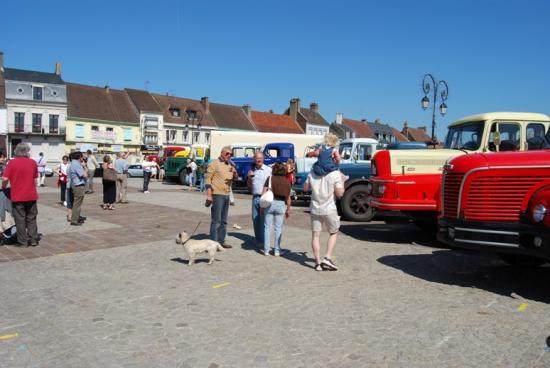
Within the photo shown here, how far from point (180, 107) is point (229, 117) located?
7.13 metres

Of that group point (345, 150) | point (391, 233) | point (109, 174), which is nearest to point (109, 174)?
point (109, 174)

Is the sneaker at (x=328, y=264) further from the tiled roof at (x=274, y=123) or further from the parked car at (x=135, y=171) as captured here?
the tiled roof at (x=274, y=123)

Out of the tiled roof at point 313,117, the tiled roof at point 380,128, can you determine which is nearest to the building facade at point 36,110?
the tiled roof at point 313,117

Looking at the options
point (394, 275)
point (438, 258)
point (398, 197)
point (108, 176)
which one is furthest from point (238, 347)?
point (108, 176)

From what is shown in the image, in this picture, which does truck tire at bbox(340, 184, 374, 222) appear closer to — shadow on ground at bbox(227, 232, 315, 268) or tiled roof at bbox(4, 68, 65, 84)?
shadow on ground at bbox(227, 232, 315, 268)

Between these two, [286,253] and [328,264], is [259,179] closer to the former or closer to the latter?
[286,253]

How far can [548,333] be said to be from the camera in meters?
4.47

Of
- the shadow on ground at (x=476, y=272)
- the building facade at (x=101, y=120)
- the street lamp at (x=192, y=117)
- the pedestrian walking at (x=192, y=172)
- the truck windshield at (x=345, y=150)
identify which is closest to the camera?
the shadow on ground at (x=476, y=272)

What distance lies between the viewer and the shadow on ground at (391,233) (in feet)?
31.9

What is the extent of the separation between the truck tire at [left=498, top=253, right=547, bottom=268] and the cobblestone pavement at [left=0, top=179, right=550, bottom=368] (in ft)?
0.53

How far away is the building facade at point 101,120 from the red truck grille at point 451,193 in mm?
52337

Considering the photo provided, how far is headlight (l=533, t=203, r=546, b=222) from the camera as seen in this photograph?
Result: 507 cm

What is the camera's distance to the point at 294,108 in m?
77.6

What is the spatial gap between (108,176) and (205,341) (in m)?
10.7
